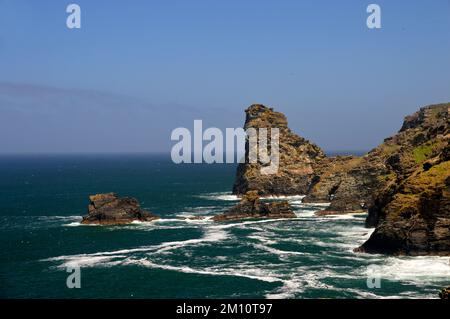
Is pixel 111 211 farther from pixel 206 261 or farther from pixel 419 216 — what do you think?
pixel 419 216

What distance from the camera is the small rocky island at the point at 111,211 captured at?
138 m

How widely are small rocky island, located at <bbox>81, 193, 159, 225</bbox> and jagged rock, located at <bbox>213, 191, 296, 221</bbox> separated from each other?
74.0 ft

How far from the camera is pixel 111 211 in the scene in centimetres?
13988

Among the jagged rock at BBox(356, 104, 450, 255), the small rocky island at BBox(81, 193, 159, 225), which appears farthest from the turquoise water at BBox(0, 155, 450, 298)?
the small rocky island at BBox(81, 193, 159, 225)

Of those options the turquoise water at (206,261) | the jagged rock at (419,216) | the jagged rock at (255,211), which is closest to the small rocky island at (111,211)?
the turquoise water at (206,261)

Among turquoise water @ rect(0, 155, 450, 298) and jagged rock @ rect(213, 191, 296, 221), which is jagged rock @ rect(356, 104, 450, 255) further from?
jagged rock @ rect(213, 191, 296, 221)

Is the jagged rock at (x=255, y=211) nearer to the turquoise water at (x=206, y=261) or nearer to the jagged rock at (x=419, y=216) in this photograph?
the turquoise water at (x=206, y=261)

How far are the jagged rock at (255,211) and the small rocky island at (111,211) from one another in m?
22.5

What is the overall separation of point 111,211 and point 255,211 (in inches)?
1541

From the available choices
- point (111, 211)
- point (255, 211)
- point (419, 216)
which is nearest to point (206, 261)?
point (419, 216)

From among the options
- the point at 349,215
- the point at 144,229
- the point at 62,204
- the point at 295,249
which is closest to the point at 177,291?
the point at 295,249

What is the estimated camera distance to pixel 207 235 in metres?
119

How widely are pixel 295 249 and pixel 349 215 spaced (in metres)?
50.4
